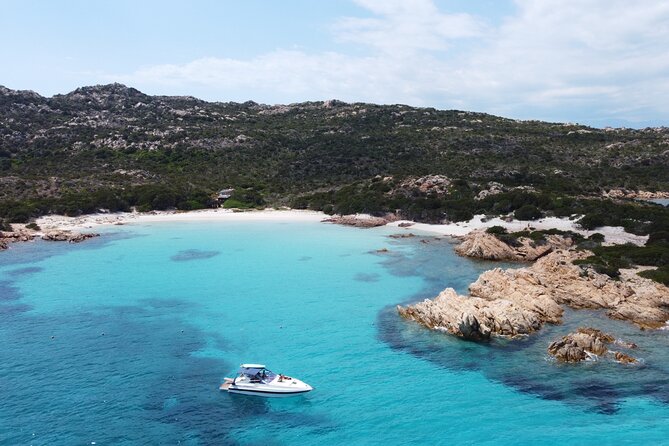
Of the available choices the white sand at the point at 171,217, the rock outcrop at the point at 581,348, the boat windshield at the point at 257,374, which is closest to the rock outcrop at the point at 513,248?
the rock outcrop at the point at 581,348

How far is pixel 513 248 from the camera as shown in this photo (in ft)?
152

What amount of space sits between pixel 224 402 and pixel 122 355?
309 inches

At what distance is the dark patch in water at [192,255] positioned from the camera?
4772 centimetres

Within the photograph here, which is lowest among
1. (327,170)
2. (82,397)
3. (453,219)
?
(82,397)

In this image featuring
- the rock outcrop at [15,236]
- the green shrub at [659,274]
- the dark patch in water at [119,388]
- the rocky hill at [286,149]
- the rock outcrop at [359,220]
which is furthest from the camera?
the rocky hill at [286,149]

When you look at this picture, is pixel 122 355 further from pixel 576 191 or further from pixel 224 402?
pixel 576 191

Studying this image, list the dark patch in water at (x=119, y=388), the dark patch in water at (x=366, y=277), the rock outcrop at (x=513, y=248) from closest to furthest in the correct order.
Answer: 1. the dark patch in water at (x=119, y=388)
2. the dark patch in water at (x=366, y=277)
3. the rock outcrop at (x=513, y=248)

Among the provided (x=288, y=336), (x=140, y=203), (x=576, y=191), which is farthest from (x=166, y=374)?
(x=576, y=191)

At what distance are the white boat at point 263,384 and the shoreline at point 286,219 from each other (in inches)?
1475

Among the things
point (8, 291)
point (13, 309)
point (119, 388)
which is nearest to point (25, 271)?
point (8, 291)

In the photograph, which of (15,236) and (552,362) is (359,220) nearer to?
(15,236)

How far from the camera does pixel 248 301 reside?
3444cm

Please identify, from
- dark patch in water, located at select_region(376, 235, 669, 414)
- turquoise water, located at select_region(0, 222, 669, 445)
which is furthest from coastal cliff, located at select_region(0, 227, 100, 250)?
dark patch in water, located at select_region(376, 235, 669, 414)

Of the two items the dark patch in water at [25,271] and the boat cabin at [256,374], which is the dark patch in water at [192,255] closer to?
the dark patch in water at [25,271]
